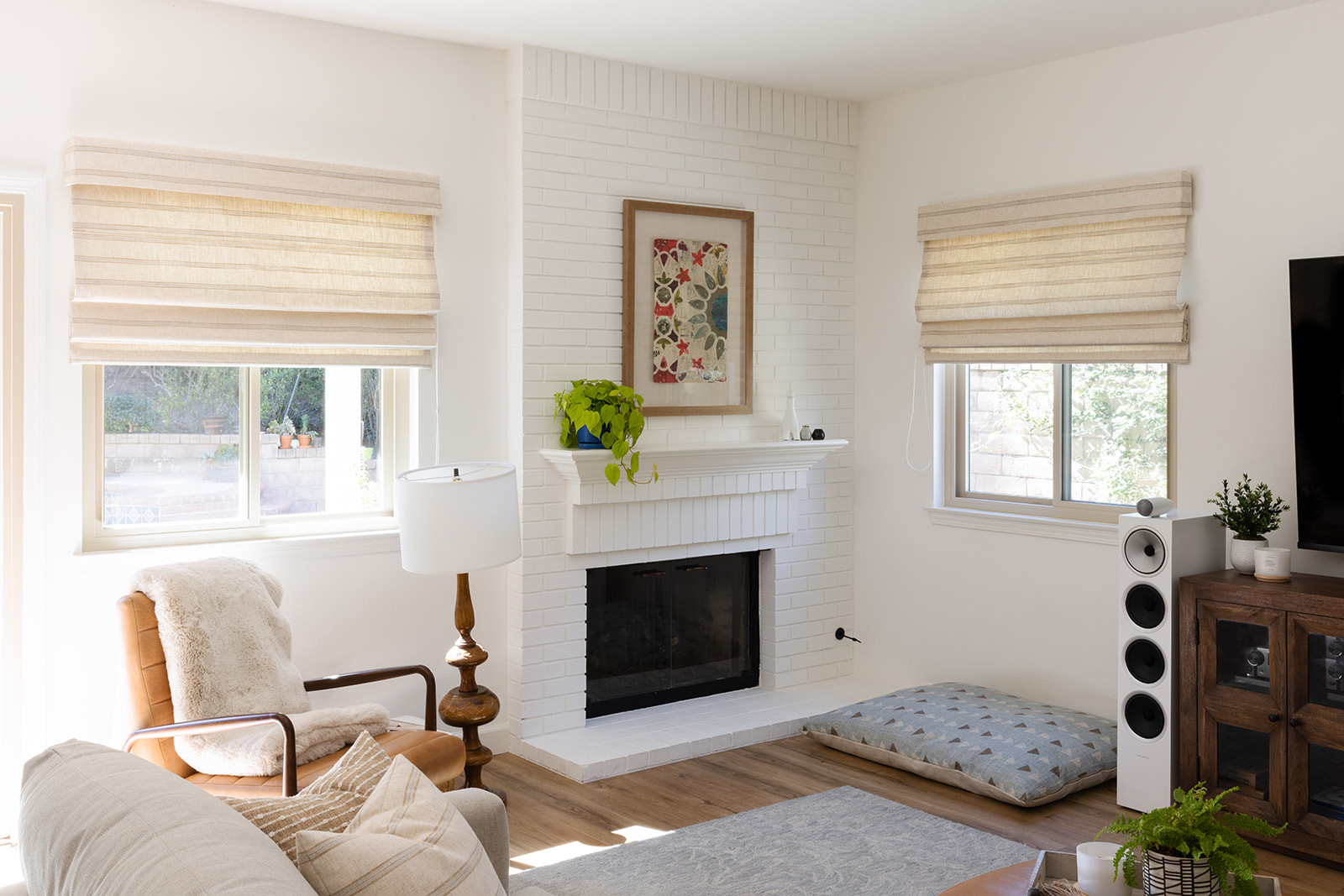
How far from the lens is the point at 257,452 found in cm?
411

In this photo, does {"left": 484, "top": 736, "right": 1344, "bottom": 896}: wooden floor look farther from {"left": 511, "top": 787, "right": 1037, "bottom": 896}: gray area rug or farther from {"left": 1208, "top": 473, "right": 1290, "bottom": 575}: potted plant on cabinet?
{"left": 1208, "top": 473, "right": 1290, "bottom": 575}: potted plant on cabinet

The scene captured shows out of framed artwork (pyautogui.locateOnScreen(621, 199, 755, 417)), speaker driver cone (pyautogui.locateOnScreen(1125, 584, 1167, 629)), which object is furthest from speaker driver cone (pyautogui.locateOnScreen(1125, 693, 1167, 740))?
framed artwork (pyautogui.locateOnScreen(621, 199, 755, 417))

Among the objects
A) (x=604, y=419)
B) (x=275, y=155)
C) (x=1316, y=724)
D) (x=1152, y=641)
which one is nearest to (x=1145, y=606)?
(x=1152, y=641)

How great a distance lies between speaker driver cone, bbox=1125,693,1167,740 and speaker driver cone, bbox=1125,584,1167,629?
251 mm

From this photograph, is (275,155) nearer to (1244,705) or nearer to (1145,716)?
(1145,716)

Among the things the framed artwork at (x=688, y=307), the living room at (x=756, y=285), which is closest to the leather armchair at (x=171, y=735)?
the living room at (x=756, y=285)

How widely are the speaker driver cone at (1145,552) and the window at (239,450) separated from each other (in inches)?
109

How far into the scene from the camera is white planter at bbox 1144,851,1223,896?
6.59 feet

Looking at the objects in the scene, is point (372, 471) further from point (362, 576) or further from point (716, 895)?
point (716, 895)

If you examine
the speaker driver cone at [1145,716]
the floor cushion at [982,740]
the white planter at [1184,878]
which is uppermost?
the white planter at [1184,878]

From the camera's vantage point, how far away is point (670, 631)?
5.06 m

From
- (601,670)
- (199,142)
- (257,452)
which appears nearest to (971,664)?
(601,670)

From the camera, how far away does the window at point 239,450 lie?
384cm

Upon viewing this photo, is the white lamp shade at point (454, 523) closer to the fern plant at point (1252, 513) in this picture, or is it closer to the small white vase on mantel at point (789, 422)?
the small white vase on mantel at point (789, 422)
